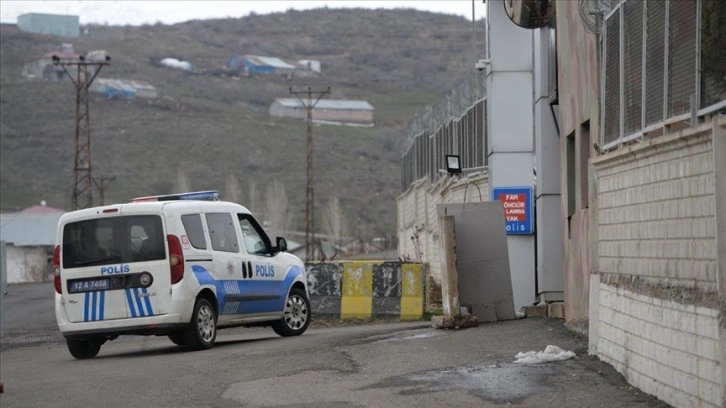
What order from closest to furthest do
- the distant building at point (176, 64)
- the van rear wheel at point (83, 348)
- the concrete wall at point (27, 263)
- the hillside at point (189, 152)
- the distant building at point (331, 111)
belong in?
the van rear wheel at point (83, 348) < the concrete wall at point (27, 263) < the hillside at point (189, 152) < the distant building at point (331, 111) < the distant building at point (176, 64)

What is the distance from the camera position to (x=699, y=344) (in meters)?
8.58

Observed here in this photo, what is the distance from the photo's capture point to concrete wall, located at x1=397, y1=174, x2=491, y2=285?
2761 centimetres

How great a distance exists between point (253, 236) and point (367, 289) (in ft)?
18.0

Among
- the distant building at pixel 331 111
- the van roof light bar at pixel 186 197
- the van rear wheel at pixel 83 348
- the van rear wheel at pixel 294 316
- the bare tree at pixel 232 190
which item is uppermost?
the distant building at pixel 331 111

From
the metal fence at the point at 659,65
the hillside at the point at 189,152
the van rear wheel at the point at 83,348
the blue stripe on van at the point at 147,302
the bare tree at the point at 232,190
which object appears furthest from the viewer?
the hillside at the point at 189,152

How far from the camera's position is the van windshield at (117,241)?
16.6 meters

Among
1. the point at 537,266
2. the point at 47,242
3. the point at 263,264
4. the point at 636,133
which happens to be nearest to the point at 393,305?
the point at 537,266

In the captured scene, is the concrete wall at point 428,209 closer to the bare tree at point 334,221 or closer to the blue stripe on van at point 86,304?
the blue stripe on van at point 86,304

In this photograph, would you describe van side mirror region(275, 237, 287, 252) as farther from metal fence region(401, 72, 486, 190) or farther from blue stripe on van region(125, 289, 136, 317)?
metal fence region(401, 72, 486, 190)

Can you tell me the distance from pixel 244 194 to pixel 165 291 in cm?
8984

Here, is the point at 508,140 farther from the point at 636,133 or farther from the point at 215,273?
the point at 636,133

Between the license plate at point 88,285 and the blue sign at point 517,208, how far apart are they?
7.44 meters

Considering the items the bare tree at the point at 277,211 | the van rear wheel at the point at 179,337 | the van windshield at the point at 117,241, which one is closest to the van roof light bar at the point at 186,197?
the van windshield at the point at 117,241

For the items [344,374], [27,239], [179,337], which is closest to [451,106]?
[179,337]
